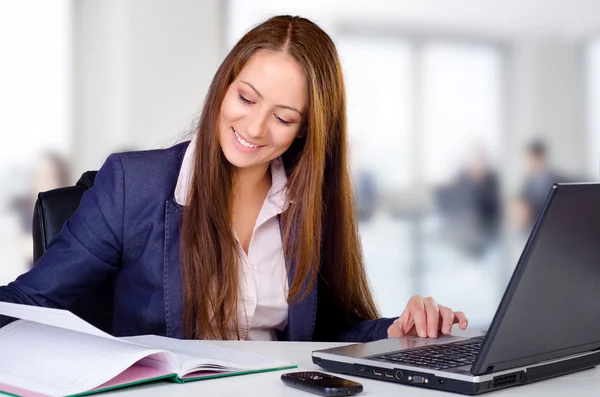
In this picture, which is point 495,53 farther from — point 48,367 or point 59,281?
point 48,367

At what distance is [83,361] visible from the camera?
100 centimetres

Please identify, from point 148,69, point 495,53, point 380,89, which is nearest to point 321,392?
Result: point 148,69

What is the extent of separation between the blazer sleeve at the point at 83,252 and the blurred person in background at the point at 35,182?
3.56 meters

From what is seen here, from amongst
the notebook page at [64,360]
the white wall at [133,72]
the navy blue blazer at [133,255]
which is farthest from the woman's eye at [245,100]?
the white wall at [133,72]

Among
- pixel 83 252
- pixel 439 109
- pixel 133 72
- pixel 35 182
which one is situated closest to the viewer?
pixel 83 252

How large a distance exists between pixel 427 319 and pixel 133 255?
0.64 metres

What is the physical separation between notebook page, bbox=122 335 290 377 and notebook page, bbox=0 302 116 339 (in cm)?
11

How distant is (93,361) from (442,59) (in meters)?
5.59

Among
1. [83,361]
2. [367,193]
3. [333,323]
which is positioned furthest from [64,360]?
[367,193]

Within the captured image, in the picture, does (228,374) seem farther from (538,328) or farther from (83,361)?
(538,328)

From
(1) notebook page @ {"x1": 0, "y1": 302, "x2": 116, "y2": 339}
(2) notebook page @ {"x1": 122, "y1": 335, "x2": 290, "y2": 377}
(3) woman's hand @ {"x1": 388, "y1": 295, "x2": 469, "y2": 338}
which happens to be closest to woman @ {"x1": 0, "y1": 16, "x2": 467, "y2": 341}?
(3) woman's hand @ {"x1": 388, "y1": 295, "x2": 469, "y2": 338}

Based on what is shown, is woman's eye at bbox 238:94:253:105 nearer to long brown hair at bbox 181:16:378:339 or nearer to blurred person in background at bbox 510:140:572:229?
long brown hair at bbox 181:16:378:339

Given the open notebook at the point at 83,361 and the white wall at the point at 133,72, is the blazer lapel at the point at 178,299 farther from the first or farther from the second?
the white wall at the point at 133,72

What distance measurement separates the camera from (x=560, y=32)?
6477 millimetres
